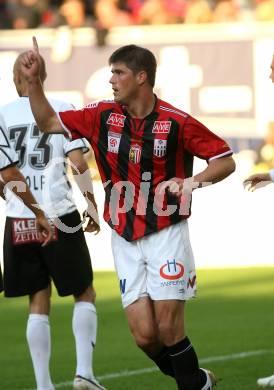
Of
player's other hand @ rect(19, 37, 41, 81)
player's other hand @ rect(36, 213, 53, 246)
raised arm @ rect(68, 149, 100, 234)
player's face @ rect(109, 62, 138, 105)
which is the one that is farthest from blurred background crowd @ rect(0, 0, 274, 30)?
player's other hand @ rect(19, 37, 41, 81)

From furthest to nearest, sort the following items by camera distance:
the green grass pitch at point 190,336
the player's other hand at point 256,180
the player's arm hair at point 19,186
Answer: the green grass pitch at point 190,336, the player's arm hair at point 19,186, the player's other hand at point 256,180

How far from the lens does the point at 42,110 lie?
667 cm

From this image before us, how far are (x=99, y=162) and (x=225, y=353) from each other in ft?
8.45

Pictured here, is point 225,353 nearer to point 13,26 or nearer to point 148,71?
point 148,71

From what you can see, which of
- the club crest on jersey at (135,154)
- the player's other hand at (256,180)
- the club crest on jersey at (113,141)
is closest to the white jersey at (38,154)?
the club crest on jersey at (113,141)

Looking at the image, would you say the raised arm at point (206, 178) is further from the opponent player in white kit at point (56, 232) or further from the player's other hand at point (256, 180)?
the opponent player in white kit at point (56, 232)

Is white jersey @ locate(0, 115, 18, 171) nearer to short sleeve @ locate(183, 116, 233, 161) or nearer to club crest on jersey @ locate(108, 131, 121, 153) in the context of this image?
club crest on jersey @ locate(108, 131, 121, 153)

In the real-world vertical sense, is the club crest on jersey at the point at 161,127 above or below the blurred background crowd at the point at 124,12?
below

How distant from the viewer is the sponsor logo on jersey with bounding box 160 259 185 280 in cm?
677

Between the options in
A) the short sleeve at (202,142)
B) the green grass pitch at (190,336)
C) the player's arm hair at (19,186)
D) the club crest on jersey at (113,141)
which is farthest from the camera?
the green grass pitch at (190,336)

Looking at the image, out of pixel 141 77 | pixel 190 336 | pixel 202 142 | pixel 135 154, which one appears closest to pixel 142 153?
pixel 135 154

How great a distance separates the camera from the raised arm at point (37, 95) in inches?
253

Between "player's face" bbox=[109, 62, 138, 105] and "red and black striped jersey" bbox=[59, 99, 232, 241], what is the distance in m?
0.13

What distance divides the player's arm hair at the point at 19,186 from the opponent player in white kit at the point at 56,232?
0.32 m
